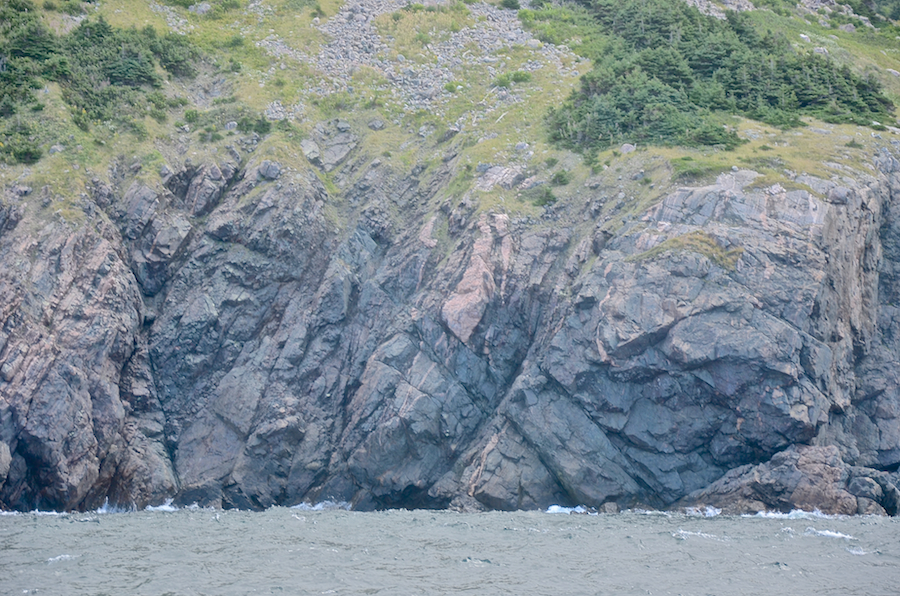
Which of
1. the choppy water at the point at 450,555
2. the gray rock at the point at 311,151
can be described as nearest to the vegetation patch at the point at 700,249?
the choppy water at the point at 450,555

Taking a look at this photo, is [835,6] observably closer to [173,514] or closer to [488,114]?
[488,114]

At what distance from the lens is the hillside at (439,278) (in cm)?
3822

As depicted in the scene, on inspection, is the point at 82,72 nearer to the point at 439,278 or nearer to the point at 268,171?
the point at 268,171

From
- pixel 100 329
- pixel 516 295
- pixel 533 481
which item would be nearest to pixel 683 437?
pixel 533 481

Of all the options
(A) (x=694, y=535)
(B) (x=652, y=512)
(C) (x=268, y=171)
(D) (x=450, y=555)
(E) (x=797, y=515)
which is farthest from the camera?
(C) (x=268, y=171)

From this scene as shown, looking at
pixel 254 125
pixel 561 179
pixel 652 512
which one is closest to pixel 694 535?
pixel 652 512

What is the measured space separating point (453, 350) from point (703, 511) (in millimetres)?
15696

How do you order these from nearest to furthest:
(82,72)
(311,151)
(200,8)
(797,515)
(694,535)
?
1. (694,535)
2. (797,515)
3. (82,72)
4. (311,151)
5. (200,8)

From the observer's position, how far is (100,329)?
41.8 m

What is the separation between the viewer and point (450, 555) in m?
25.8

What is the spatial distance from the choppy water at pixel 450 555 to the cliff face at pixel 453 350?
425 cm

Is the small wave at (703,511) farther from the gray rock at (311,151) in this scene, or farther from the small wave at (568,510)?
the gray rock at (311,151)

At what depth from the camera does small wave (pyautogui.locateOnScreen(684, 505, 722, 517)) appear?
35691 mm

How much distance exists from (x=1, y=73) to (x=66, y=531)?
3468 centimetres
